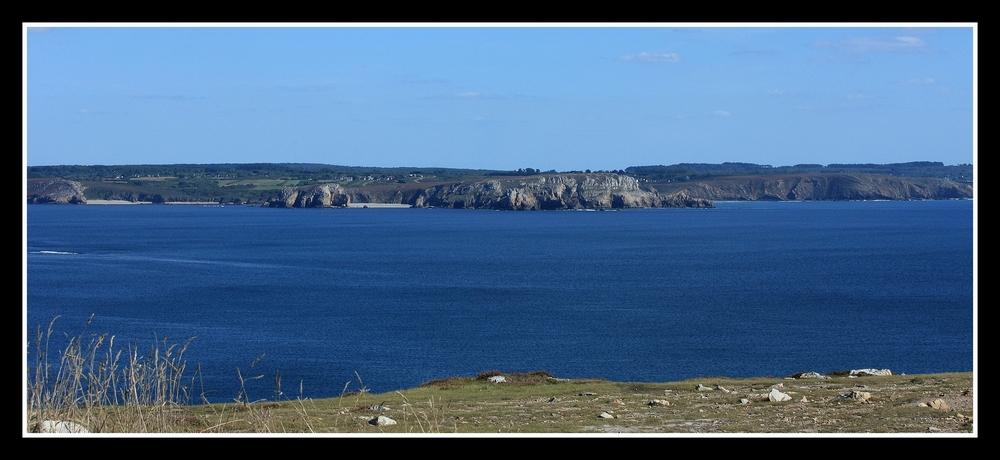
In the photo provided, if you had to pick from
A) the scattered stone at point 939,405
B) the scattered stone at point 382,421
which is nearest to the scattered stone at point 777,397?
the scattered stone at point 939,405

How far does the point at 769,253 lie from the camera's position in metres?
89.1

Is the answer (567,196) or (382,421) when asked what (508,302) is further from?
(567,196)

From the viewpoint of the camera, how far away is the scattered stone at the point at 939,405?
532 inches

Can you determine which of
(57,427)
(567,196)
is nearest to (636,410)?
(57,427)

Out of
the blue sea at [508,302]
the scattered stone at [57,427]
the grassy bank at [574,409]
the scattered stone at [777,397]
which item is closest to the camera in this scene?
the scattered stone at [57,427]

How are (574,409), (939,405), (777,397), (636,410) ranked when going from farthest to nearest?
1. (777,397)
2. (574,409)
3. (636,410)
4. (939,405)

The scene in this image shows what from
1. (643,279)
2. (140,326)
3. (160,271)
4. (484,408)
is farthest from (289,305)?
(484,408)

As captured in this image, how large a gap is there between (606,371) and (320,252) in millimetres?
59753

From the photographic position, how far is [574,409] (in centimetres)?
1580

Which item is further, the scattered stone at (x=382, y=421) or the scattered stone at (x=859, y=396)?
the scattered stone at (x=859, y=396)

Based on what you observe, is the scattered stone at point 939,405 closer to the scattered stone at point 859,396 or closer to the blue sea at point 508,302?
the scattered stone at point 859,396

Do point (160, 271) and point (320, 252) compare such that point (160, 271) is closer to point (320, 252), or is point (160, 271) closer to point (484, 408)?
point (320, 252)

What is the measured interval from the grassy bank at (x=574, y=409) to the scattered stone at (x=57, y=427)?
5cm

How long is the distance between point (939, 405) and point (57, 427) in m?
12.3
